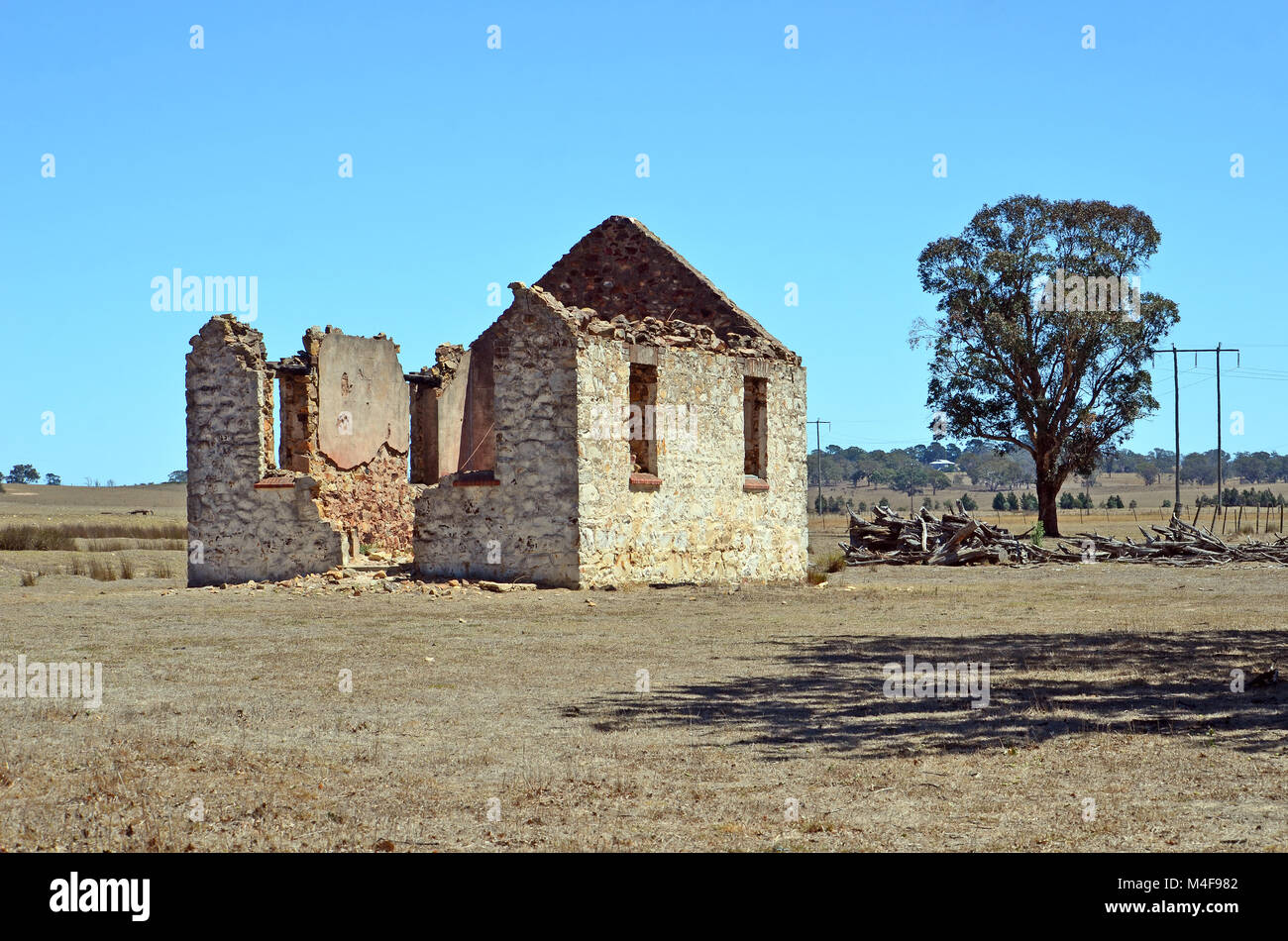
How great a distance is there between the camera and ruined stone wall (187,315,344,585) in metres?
20.7

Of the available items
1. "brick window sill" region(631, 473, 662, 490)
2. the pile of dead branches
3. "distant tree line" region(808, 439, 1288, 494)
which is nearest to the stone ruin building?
"brick window sill" region(631, 473, 662, 490)

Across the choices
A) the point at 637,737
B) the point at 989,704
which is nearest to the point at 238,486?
the point at 637,737

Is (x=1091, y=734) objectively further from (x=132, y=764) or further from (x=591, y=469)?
(x=591, y=469)

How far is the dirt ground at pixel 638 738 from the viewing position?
6.05 meters

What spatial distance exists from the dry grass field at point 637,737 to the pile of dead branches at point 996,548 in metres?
14.2

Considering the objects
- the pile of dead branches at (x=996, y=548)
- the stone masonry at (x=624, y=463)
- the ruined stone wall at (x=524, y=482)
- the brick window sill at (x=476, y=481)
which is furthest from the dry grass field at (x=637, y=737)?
the pile of dead branches at (x=996, y=548)

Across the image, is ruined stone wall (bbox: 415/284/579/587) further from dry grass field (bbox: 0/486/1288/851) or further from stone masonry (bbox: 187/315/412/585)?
Answer: dry grass field (bbox: 0/486/1288/851)

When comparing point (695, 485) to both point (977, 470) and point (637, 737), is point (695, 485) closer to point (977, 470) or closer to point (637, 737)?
point (637, 737)

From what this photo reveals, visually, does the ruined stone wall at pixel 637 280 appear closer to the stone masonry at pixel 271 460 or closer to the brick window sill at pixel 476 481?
the stone masonry at pixel 271 460

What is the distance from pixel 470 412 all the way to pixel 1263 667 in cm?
1721

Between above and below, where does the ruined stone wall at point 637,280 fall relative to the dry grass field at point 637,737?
above

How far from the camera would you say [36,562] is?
27.8 metres

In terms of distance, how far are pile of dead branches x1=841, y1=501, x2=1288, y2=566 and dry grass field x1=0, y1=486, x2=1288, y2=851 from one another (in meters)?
14.2
